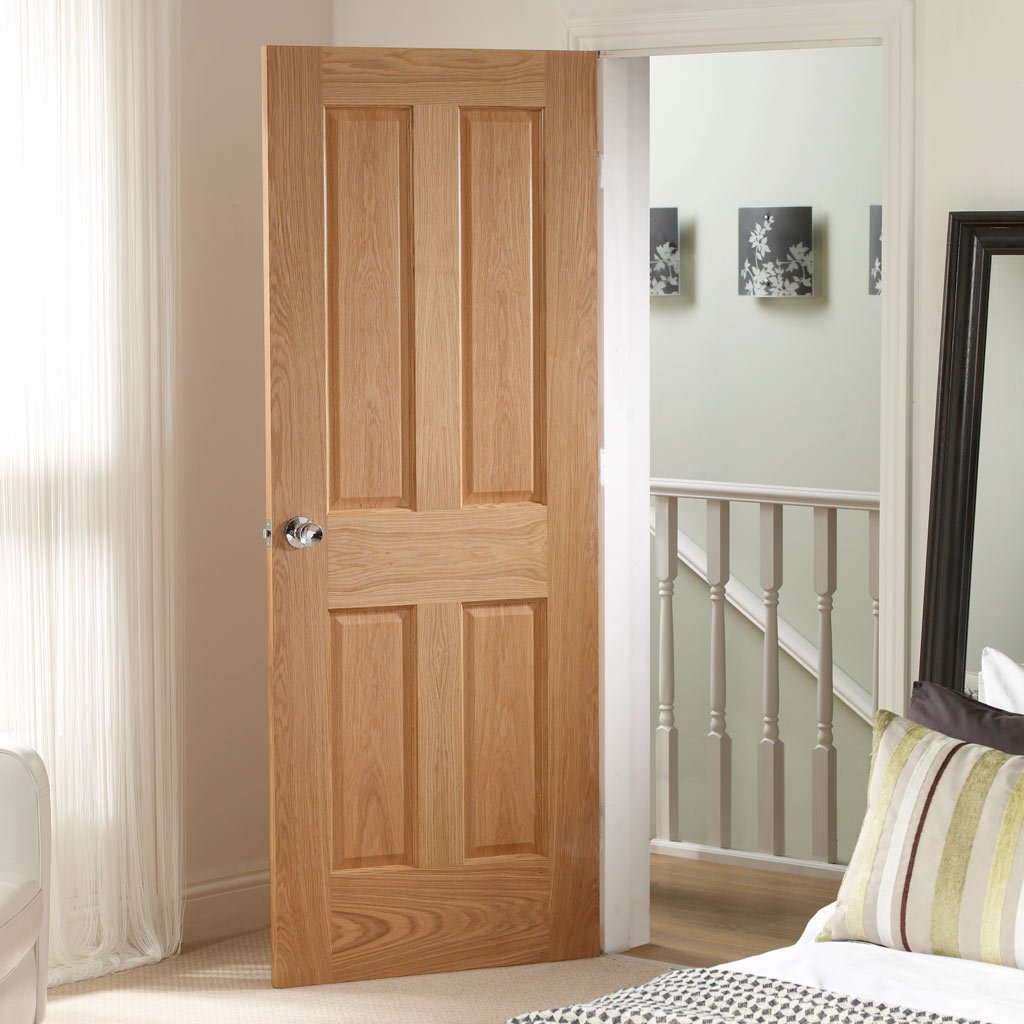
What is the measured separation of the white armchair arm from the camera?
2.52 meters

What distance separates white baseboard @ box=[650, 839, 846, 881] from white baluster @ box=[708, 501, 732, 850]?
0.12 ft

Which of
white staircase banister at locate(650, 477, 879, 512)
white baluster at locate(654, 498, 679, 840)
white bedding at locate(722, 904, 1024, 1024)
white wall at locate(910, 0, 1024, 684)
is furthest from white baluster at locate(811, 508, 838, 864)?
white bedding at locate(722, 904, 1024, 1024)

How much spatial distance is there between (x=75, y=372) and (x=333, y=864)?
49.0 inches

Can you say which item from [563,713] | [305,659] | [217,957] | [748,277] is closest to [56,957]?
[217,957]

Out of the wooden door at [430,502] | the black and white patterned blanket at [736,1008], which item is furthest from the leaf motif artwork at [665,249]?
the black and white patterned blanket at [736,1008]

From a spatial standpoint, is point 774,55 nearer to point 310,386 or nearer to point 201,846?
point 310,386

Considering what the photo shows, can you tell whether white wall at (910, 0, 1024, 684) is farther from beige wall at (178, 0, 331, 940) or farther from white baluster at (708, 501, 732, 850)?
beige wall at (178, 0, 331, 940)

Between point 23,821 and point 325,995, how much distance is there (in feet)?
2.68

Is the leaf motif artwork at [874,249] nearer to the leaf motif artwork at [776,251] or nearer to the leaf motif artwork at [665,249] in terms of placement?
the leaf motif artwork at [776,251]

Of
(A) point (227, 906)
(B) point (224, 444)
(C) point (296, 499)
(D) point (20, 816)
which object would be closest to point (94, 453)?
(B) point (224, 444)

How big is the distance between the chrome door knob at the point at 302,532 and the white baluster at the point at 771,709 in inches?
53.1

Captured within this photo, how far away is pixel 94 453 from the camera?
3055 millimetres

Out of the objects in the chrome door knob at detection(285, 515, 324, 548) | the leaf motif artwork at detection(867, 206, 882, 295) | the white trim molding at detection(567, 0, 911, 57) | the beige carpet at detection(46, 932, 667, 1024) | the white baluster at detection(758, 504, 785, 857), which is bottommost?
the beige carpet at detection(46, 932, 667, 1024)

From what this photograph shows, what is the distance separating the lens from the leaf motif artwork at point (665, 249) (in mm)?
4664
